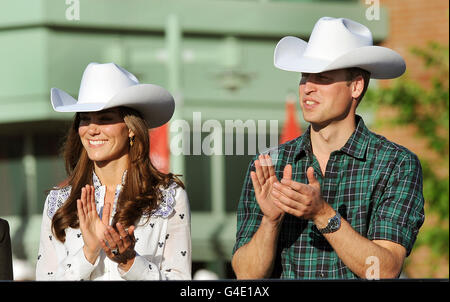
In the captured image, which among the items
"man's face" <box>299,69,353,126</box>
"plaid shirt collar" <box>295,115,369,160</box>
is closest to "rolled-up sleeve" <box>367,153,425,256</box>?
"plaid shirt collar" <box>295,115,369,160</box>

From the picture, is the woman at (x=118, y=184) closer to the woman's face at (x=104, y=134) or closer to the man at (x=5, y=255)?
the woman's face at (x=104, y=134)

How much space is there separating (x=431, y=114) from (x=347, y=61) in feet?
19.2

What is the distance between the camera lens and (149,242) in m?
3.56

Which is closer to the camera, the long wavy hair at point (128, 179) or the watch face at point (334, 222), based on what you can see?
the watch face at point (334, 222)

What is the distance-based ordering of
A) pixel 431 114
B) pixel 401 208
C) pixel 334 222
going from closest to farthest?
pixel 334 222 → pixel 401 208 → pixel 431 114

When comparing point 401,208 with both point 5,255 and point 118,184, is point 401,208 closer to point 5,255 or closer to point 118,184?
point 118,184

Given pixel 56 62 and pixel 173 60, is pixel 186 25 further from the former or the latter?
pixel 56 62

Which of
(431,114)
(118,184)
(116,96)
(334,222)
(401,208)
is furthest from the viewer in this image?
(431,114)

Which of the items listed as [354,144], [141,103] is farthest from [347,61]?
[141,103]

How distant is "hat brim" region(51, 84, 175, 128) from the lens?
3.51 metres

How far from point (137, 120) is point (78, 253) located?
565mm

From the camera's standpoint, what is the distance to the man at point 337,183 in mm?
3186

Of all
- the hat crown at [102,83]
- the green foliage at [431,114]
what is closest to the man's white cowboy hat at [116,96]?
the hat crown at [102,83]

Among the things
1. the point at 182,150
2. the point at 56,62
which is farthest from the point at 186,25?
the point at 182,150
